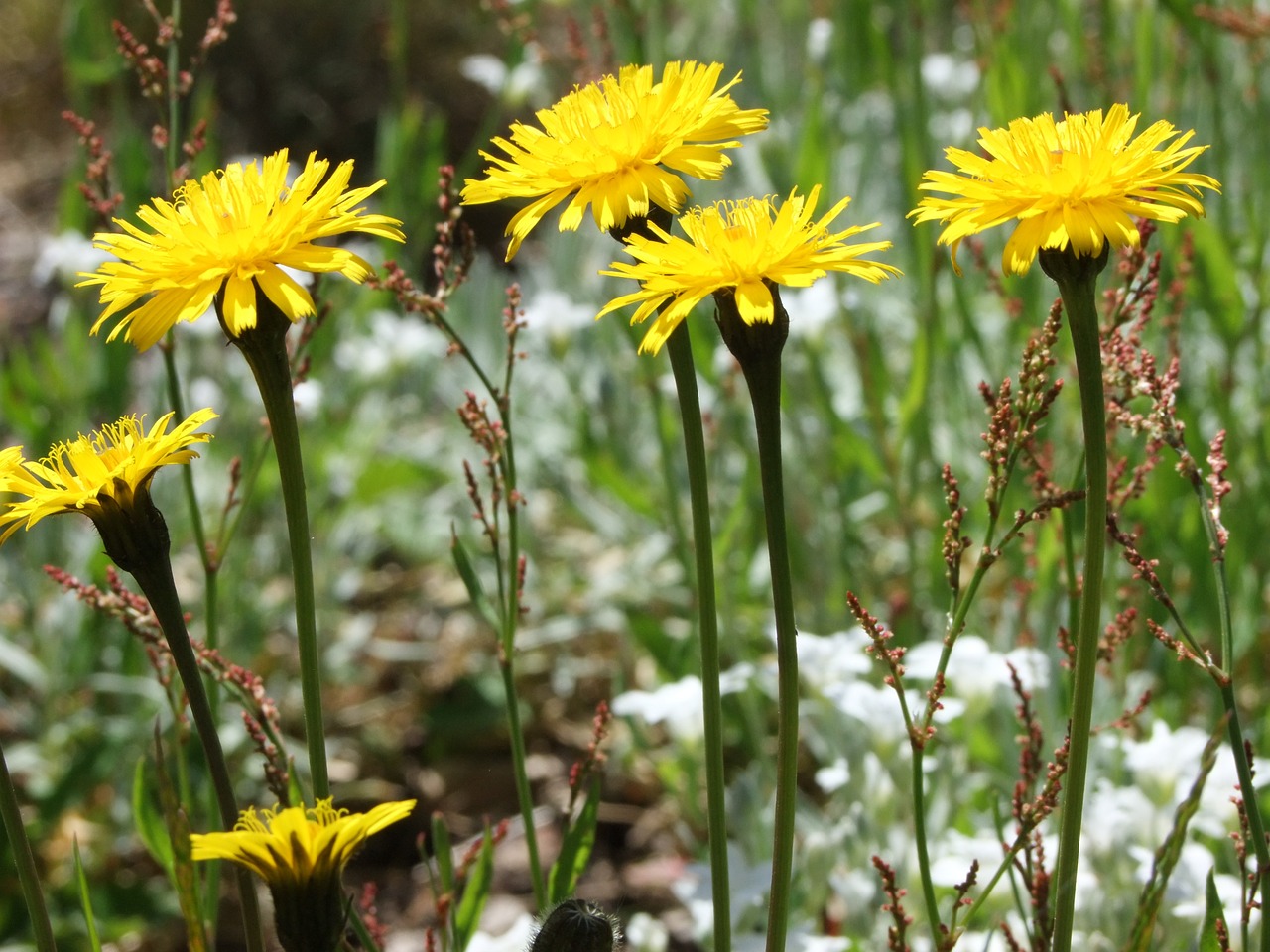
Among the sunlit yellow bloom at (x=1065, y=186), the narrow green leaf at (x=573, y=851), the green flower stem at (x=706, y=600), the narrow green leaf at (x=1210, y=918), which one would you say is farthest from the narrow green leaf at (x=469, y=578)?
A: the narrow green leaf at (x=1210, y=918)

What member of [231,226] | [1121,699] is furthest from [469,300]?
[231,226]

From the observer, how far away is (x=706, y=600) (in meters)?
0.83

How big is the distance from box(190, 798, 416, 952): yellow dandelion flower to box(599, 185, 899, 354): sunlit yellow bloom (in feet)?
1.09

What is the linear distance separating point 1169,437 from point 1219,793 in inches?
28.5

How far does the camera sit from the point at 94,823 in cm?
245

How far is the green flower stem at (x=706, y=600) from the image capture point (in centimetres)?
81

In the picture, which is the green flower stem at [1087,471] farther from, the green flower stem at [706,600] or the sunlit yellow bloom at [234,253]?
the sunlit yellow bloom at [234,253]

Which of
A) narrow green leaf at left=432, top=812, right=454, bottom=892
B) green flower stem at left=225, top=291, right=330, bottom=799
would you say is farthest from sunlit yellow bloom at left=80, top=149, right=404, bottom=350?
narrow green leaf at left=432, top=812, right=454, bottom=892

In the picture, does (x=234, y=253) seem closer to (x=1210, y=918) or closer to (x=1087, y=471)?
(x=1087, y=471)

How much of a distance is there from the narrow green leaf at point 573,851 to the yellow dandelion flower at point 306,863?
326 millimetres

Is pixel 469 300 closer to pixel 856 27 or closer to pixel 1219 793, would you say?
pixel 856 27

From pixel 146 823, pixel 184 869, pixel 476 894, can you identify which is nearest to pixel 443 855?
pixel 476 894

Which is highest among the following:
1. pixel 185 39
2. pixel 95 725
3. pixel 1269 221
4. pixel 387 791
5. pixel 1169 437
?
pixel 185 39

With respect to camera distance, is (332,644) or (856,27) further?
(332,644)
